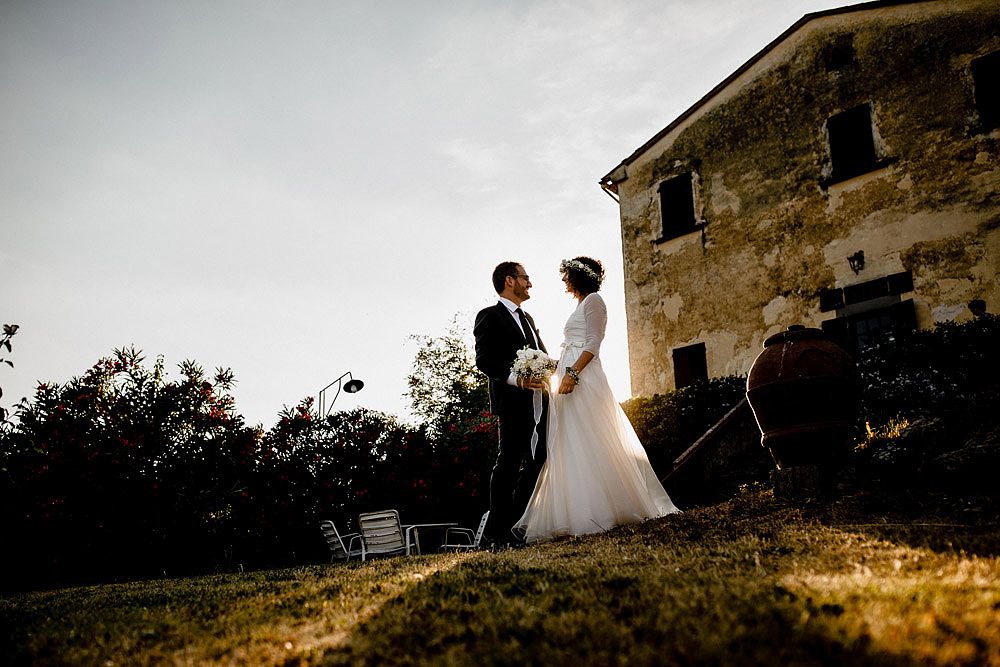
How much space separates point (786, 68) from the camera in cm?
1303

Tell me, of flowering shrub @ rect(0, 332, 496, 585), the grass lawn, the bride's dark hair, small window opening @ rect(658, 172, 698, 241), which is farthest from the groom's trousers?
small window opening @ rect(658, 172, 698, 241)

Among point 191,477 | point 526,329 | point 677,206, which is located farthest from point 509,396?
point 677,206

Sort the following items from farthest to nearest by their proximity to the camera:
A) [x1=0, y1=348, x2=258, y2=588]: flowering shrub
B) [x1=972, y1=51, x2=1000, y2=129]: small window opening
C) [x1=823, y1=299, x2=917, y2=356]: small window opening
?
1. [x1=823, y1=299, x2=917, y2=356]: small window opening
2. [x1=972, y1=51, x2=1000, y2=129]: small window opening
3. [x1=0, y1=348, x2=258, y2=588]: flowering shrub

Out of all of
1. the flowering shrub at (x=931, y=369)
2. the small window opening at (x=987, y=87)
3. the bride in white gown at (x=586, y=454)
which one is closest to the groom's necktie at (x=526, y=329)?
the bride in white gown at (x=586, y=454)

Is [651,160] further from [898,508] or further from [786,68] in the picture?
[898,508]

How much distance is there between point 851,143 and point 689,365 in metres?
5.39

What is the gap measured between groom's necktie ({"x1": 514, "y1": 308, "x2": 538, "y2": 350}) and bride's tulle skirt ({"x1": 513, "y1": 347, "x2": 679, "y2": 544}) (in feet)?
1.22

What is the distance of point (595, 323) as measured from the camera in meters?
5.23

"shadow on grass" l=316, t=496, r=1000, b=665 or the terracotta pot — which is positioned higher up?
the terracotta pot

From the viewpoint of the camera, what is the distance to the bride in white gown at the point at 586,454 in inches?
188

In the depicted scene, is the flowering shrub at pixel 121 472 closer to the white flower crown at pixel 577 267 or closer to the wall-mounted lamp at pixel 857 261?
the white flower crown at pixel 577 267

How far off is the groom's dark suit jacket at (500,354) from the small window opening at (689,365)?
29.0 feet

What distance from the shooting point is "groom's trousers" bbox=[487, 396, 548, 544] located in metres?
4.57

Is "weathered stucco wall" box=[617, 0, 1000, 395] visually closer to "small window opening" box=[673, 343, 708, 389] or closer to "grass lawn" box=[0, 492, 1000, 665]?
"small window opening" box=[673, 343, 708, 389]
